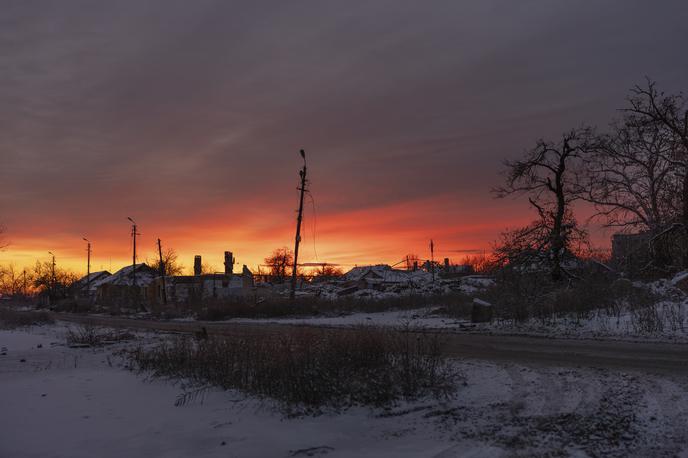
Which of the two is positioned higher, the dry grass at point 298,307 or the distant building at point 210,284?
the distant building at point 210,284

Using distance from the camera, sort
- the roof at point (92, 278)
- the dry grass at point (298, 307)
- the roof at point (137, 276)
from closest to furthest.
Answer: the dry grass at point (298, 307)
the roof at point (137, 276)
the roof at point (92, 278)

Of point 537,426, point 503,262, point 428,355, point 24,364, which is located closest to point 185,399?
point 428,355

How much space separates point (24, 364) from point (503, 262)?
19.7 m

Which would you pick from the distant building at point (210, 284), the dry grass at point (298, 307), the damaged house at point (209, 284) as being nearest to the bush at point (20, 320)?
the dry grass at point (298, 307)

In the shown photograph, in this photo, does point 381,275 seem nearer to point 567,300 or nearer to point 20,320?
point 20,320

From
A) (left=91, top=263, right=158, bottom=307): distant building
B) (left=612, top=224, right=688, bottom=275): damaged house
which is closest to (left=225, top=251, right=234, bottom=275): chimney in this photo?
(left=91, top=263, right=158, bottom=307): distant building

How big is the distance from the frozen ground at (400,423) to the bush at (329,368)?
0.31 m

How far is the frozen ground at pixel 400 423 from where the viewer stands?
5.71m

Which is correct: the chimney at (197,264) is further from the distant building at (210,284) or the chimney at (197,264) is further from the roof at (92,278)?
the roof at (92,278)

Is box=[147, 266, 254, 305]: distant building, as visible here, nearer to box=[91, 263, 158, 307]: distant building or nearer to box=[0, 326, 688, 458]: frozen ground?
box=[91, 263, 158, 307]: distant building

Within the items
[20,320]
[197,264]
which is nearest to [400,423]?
[20,320]

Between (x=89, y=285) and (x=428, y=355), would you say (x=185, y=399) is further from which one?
(x=89, y=285)

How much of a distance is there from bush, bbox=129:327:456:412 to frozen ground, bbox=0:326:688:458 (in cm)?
31

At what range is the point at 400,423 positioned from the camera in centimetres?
671
